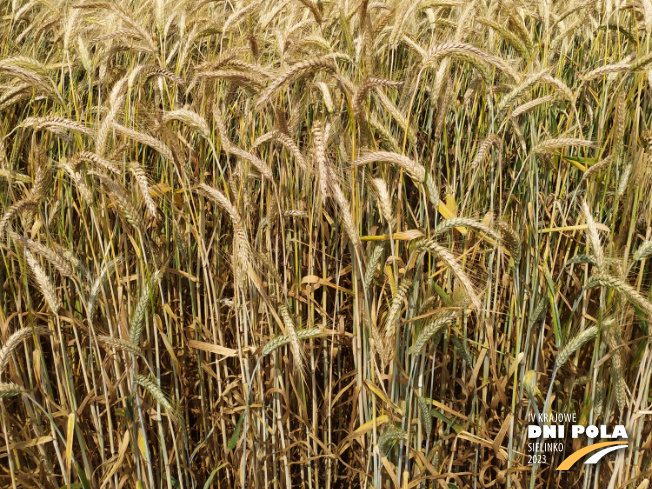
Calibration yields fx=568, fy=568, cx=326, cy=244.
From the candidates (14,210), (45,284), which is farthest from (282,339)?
(14,210)

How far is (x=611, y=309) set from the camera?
1505 millimetres

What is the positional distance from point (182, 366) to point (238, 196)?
1.96 ft

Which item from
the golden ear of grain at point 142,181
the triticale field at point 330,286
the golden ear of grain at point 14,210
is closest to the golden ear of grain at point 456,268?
the triticale field at point 330,286

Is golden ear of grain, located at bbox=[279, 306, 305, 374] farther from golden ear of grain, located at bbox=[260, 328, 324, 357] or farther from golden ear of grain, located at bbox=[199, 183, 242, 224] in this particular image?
golden ear of grain, located at bbox=[199, 183, 242, 224]

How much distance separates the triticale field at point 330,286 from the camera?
1.43 meters

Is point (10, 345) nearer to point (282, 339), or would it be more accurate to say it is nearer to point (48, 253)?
point (48, 253)

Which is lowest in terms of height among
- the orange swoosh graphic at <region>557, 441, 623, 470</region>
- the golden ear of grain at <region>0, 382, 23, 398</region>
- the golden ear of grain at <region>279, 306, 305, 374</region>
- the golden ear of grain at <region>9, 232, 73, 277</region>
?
the orange swoosh graphic at <region>557, 441, 623, 470</region>

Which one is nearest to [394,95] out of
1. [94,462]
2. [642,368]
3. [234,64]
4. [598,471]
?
[234,64]

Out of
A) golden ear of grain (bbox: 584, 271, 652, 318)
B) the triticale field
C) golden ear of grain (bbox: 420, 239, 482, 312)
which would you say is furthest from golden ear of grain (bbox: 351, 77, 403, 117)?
golden ear of grain (bbox: 584, 271, 652, 318)

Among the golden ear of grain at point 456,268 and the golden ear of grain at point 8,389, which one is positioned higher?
the golden ear of grain at point 456,268

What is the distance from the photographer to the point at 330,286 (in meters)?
1.75

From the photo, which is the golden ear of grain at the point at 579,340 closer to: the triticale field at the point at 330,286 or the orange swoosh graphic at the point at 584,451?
the triticale field at the point at 330,286

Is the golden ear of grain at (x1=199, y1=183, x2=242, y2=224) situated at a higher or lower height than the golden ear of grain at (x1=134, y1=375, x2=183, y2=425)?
higher

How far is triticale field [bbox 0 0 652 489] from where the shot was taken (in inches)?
56.3
